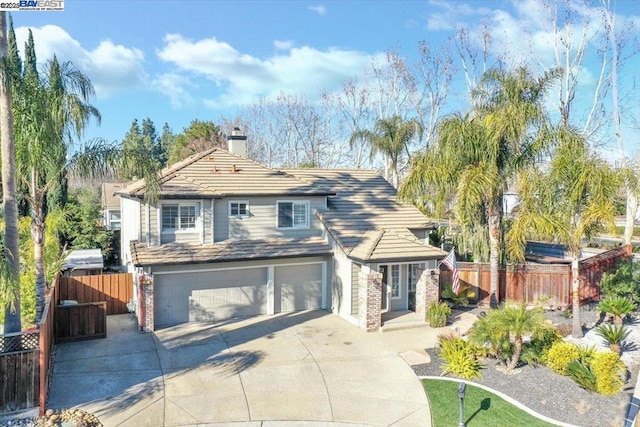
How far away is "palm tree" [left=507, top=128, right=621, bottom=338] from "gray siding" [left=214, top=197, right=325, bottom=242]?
8.16 m

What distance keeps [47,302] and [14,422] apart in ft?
12.1

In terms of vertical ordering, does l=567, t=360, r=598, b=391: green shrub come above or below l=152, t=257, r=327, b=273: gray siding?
below

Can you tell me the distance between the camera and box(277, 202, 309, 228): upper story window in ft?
61.1

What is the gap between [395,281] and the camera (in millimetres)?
18516

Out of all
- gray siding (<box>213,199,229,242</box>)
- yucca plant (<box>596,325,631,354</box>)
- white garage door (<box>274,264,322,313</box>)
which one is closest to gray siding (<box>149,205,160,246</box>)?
gray siding (<box>213,199,229,242</box>)

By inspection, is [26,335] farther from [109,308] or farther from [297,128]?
[297,128]

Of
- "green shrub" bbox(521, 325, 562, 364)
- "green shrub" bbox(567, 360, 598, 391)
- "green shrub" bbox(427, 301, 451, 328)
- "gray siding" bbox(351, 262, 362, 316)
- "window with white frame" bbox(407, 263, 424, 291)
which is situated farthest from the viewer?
"window with white frame" bbox(407, 263, 424, 291)

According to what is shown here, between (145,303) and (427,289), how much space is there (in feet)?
32.6

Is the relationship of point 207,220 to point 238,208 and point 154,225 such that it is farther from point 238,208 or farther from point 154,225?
point 154,225

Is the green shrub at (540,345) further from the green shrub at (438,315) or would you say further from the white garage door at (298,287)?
the white garage door at (298,287)

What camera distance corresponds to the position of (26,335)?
33.4 feet

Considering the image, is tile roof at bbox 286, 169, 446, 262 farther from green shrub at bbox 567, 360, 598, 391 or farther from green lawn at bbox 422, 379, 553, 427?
green shrub at bbox 567, 360, 598, 391

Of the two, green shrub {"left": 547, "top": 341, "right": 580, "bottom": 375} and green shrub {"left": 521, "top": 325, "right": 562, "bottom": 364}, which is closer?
green shrub {"left": 547, "top": 341, "right": 580, "bottom": 375}

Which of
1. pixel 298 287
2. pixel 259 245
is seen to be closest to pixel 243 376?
pixel 259 245
